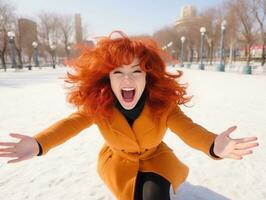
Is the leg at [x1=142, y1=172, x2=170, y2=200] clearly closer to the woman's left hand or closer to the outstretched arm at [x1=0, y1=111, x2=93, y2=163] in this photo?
the woman's left hand

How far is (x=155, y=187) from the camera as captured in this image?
167 centimetres

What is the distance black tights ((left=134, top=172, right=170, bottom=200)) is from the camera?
1.64 m

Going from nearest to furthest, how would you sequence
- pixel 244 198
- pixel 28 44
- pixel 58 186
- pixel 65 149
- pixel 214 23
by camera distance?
pixel 244 198 → pixel 58 186 → pixel 65 149 → pixel 214 23 → pixel 28 44

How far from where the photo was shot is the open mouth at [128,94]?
169 cm

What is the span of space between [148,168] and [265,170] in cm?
160

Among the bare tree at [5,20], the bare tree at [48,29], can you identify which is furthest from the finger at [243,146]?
the bare tree at [48,29]

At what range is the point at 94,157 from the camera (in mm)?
3092

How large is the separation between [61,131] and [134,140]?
50 cm

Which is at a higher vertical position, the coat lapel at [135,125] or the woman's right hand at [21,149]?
the coat lapel at [135,125]

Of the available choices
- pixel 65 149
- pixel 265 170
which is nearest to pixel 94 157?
pixel 65 149

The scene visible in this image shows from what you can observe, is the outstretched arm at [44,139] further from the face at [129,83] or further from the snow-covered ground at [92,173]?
the snow-covered ground at [92,173]

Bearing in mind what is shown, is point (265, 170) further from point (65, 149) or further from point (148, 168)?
point (65, 149)

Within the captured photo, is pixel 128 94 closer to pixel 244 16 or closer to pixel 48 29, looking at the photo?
pixel 244 16

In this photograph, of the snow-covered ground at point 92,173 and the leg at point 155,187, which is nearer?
the leg at point 155,187
